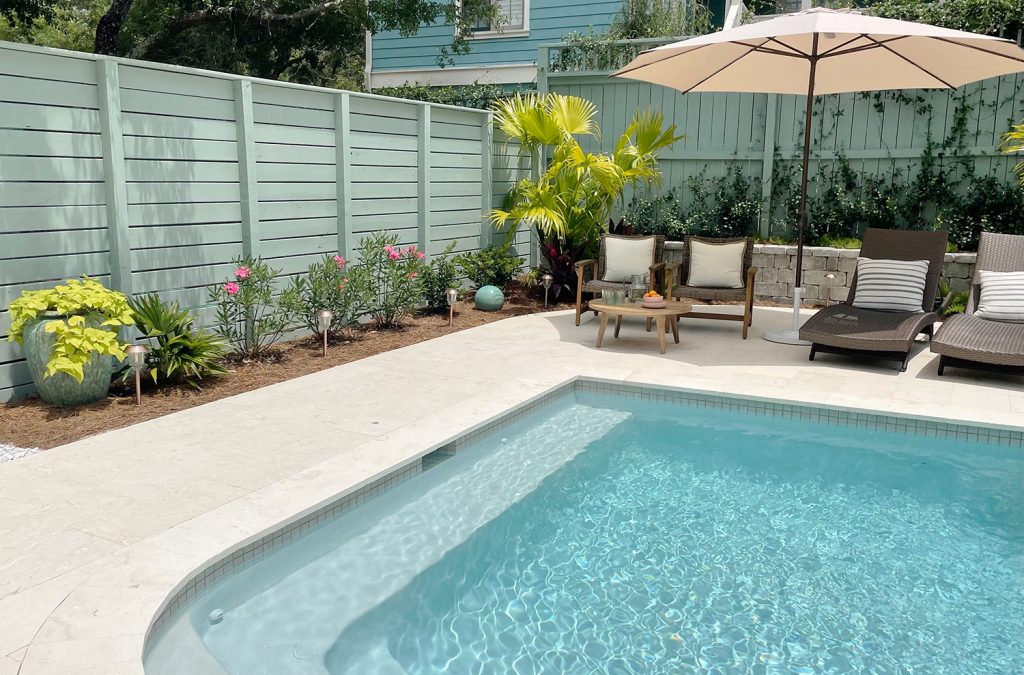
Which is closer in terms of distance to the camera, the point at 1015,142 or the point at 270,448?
the point at 270,448

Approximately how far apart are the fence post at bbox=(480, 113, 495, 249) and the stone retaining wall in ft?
7.23

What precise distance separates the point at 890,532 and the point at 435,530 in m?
2.24

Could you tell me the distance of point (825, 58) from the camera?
25.4 ft

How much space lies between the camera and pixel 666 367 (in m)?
6.48

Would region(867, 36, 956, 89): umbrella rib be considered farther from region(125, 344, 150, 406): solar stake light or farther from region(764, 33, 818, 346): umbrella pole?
region(125, 344, 150, 406): solar stake light

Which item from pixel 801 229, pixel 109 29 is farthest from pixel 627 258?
pixel 109 29

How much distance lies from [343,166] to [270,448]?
3.76 m

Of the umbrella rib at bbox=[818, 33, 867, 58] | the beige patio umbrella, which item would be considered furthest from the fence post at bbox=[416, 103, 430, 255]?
the umbrella rib at bbox=[818, 33, 867, 58]

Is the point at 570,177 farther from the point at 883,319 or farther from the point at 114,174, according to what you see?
the point at 114,174

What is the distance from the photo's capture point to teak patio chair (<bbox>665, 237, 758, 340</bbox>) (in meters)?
7.78

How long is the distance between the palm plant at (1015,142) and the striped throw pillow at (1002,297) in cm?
196

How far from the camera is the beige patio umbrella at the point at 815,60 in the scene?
6375 millimetres

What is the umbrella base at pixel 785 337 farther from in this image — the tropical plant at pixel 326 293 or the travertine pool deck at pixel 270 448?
the tropical plant at pixel 326 293

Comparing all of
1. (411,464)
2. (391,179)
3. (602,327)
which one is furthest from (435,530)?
(391,179)
